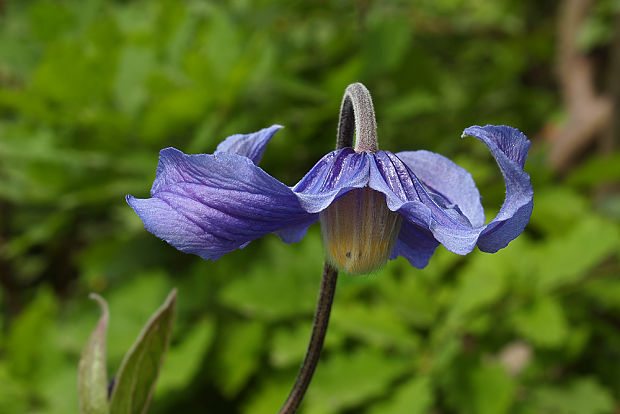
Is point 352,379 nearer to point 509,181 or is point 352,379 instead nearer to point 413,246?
point 413,246

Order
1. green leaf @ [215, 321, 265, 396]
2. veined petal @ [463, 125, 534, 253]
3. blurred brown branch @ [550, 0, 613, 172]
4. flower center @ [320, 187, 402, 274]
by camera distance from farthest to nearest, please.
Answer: blurred brown branch @ [550, 0, 613, 172] < green leaf @ [215, 321, 265, 396] < flower center @ [320, 187, 402, 274] < veined petal @ [463, 125, 534, 253]

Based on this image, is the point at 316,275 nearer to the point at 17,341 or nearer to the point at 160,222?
the point at 17,341

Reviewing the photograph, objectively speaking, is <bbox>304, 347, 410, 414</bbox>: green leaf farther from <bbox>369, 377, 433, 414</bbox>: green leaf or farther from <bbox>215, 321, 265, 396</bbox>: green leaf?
<bbox>215, 321, 265, 396</bbox>: green leaf

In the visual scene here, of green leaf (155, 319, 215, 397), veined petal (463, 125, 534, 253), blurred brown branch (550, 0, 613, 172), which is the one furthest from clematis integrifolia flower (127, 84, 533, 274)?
blurred brown branch (550, 0, 613, 172)

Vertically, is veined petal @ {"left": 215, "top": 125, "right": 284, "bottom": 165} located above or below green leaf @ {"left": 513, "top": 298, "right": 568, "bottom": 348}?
below

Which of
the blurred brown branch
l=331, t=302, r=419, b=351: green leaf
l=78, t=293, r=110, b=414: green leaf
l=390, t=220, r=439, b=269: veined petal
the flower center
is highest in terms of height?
the blurred brown branch

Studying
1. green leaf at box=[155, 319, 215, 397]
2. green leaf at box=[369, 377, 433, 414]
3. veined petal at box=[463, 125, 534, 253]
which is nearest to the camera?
veined petal at box=[463, 125, 534, 253]

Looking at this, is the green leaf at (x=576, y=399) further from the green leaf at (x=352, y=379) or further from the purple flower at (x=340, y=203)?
the purple flower at (x=340, y=203)
